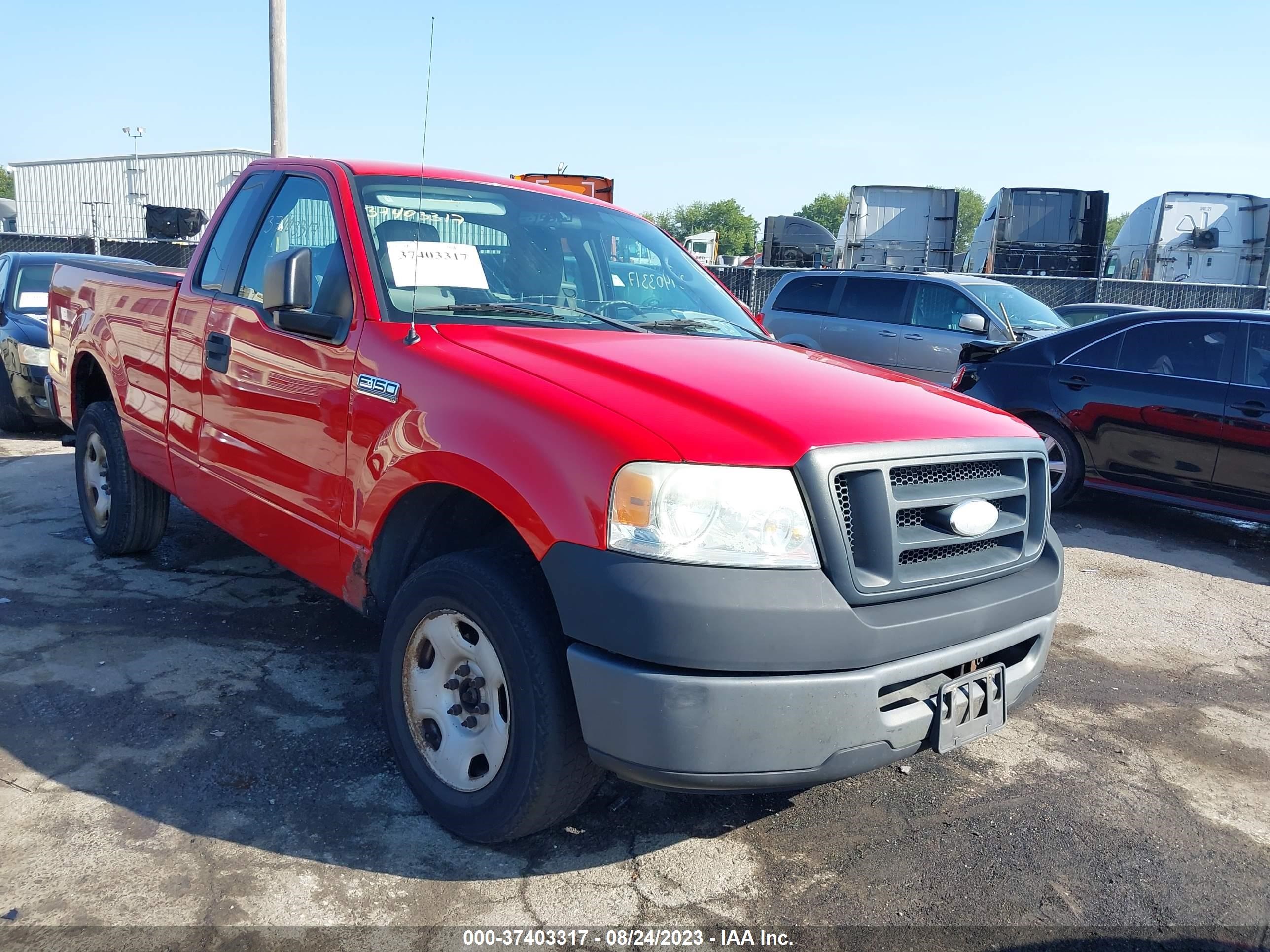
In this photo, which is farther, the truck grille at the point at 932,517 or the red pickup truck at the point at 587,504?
the truck grille at the point at 932,517

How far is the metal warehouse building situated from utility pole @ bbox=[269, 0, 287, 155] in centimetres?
2499

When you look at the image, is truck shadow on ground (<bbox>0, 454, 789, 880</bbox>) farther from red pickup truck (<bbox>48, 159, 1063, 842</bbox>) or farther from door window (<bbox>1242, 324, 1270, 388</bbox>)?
door window (<bbox>1242, 324, 1270, 388</bbox>)

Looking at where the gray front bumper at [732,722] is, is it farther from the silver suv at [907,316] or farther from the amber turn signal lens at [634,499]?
the silver suv at [907,316]

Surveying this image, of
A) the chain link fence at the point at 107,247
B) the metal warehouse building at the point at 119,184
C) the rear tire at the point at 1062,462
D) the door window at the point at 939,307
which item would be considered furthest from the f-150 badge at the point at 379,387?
the metal warehouse building at the point at 119,184

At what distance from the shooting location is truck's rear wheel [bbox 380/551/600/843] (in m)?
2.54

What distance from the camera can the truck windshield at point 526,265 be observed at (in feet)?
11.2

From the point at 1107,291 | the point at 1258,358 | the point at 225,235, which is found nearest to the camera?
the point at 225,235

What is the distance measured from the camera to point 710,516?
7.89 ft

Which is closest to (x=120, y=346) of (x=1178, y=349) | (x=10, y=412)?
(x=10, y=412)

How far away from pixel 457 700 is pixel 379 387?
971 millimetres

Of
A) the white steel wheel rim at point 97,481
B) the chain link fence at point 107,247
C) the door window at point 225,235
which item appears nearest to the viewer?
the door window at point 225,235

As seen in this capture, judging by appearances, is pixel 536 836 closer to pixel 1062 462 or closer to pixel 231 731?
pixel 231 731

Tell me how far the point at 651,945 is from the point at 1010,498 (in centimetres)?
161

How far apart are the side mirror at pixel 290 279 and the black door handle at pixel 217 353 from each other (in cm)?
72
